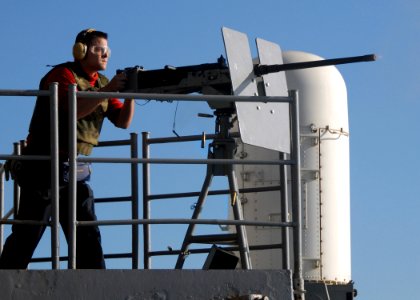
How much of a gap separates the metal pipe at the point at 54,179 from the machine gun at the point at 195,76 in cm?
135

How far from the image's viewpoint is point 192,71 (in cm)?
978

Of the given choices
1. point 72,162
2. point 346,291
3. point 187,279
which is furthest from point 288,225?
point 346,291

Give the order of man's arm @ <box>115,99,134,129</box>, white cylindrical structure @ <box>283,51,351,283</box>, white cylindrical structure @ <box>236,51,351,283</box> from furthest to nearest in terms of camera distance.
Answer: white cylindrical structure @ <box>283,51,351,283</box> < white cylindrical structure @ <box>236,51,351,283</box> < man's arm @ <box>115,99,134,129</box>

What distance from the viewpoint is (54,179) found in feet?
27.6

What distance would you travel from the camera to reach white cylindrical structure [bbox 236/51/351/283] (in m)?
16.6

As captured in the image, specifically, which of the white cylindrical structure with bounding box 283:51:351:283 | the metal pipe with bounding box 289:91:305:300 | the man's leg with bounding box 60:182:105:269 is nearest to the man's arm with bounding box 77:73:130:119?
the man's leg with bounding box 60:182:105:269

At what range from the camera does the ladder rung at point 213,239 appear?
32.1ft

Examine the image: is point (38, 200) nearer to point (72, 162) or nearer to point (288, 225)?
point (72, 162)

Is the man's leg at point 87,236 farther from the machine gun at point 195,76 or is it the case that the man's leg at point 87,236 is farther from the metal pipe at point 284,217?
the metal pipe at point 284,217

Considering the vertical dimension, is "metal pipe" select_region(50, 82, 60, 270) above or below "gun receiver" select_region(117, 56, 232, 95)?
below

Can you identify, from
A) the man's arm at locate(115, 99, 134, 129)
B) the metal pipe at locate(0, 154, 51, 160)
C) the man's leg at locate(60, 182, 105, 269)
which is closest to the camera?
the metal pipe at locate(0, 154, 51, 160)

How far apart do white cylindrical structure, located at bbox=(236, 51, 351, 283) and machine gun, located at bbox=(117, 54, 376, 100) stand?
6776 millimetres

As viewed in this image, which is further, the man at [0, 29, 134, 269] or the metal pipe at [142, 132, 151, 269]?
the metal pipe at [142, 132, 151, 269]

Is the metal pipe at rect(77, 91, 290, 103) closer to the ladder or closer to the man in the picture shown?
the man
